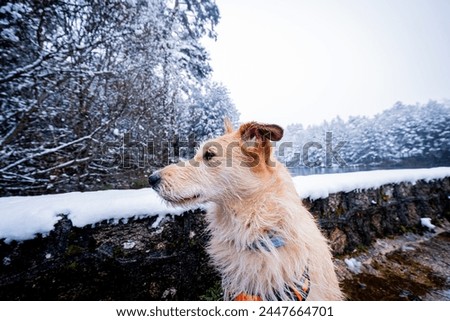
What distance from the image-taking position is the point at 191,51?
19.8 ft

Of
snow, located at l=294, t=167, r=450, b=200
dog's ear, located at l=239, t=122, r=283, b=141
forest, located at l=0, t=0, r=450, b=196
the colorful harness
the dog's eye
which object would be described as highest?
forest, located at l=0, t=0, r=450, b=196

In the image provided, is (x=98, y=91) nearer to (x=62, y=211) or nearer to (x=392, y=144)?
(x=62, y=211)

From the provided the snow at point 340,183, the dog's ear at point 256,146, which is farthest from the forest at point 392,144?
the dog's ear at point 256,146

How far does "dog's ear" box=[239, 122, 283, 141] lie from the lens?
161cm

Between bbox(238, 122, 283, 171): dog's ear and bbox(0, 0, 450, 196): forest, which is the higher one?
bbox(0, 0, 450, 196): forest

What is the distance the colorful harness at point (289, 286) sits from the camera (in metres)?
1.50

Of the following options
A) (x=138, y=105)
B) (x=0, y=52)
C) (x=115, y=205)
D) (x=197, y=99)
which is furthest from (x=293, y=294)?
(x=197, y=99)

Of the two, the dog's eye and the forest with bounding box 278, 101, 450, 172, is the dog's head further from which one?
the forest with bounding box 278, 101, 450, 172

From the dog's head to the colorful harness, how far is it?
41 centimetres

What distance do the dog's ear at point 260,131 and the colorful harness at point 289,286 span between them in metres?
0.79

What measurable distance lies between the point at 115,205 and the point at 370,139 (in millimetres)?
19699

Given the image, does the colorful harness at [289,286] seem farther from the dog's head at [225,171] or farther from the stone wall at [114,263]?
the stone wall at [114,263]

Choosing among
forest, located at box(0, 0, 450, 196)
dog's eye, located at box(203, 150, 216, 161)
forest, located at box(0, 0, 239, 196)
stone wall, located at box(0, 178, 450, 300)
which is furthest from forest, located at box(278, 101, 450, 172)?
forest, located at box(0, 0, 239, 196)

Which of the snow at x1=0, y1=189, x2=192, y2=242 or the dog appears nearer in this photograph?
the snow at x1=0, y1=189, x2=192, y2=242
